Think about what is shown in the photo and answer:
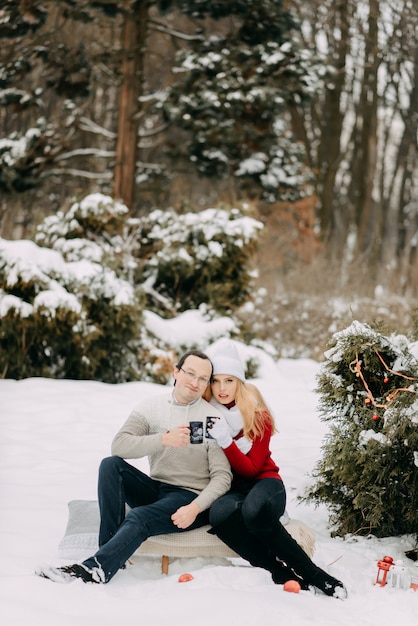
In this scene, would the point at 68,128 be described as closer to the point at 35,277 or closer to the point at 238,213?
the point at 238,213

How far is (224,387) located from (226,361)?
13 cm

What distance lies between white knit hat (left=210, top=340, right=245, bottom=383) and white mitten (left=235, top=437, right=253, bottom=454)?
0.32 m

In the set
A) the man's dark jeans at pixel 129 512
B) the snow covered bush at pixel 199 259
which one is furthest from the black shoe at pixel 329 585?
the snow covered bush at pixel 199 259

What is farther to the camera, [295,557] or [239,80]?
[239,80]

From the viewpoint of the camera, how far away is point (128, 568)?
153 inches

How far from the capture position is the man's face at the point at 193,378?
3.99 metres

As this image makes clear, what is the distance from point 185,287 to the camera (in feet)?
32.1

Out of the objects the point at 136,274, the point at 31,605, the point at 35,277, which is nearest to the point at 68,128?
the point at 136,274

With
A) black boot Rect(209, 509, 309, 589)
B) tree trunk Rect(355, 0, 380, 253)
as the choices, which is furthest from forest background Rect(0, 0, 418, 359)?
black boot Rect(209, 509, 309, 589)

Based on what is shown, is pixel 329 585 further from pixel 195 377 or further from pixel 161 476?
pixel 195 377

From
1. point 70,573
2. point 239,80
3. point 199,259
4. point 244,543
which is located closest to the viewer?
point 70,573

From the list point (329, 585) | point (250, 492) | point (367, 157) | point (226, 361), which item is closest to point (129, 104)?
point (226, 361)

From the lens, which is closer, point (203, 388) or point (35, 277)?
point (203, 388)

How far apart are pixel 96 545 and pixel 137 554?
234 millimetres
